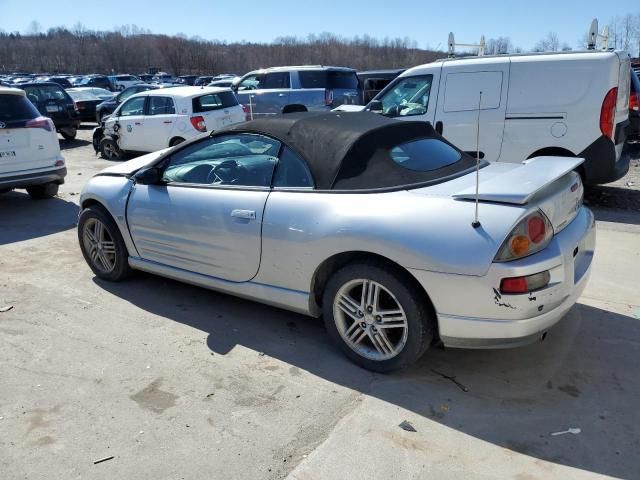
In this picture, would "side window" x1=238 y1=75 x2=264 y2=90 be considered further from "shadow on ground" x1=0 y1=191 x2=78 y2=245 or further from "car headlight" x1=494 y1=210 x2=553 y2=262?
"car headlight" x1=494 y1=210 x2=553 y2=262

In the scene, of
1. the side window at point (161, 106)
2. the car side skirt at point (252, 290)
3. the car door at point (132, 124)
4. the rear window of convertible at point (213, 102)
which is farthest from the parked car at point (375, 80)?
the car side skirt at point (252, 290)

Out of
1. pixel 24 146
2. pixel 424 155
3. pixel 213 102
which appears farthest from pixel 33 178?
pixel 424 155

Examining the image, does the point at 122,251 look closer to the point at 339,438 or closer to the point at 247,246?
the point at 247,246

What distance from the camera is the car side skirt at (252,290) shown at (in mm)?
3596

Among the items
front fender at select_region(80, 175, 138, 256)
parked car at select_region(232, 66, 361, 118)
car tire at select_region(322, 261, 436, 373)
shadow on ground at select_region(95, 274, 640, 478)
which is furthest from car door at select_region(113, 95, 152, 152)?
car tire at select_region(322, 261, 436, 373)

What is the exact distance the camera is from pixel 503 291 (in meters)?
2.82

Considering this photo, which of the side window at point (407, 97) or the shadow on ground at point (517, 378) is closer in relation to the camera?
the shadow on ground at point (517, 378)

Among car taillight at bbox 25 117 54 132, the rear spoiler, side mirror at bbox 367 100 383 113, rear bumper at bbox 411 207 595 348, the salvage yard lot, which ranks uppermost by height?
side mirror at bbox 367 100 383 113

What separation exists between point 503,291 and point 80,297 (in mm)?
3579

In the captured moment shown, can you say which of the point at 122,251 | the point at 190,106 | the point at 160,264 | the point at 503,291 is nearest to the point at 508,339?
the point at 503,291

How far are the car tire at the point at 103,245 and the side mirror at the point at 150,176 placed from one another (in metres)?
0.63

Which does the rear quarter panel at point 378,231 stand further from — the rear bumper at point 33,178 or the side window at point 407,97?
the rear bumper at point 33,178

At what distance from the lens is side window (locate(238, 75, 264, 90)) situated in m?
14.4

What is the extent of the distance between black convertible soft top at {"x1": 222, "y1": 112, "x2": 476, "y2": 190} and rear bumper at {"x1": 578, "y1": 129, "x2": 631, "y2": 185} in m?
3.69
